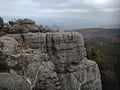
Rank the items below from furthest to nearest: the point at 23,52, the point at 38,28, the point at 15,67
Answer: the point at 38,28
the point at 23,52
the point at 15,67

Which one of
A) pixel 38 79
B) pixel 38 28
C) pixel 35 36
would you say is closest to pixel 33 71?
pixel 38 79

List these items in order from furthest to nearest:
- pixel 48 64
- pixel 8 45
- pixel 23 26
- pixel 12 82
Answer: pixel 23 26, pixel 48 64, pixel 8 45, pixel 12 82

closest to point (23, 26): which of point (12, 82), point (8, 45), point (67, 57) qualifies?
point (67, 57)

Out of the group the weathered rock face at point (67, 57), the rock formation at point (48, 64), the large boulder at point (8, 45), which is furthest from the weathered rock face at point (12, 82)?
the weathered rock face at point (67, 57)

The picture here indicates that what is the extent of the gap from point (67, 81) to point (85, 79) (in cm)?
106

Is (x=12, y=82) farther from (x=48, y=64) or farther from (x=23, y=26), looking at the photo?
(x=23, y=26)

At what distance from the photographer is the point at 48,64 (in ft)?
42.6

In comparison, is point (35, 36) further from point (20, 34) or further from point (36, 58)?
point (36, 58)

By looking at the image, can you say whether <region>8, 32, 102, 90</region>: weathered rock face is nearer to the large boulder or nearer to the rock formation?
the rock formation

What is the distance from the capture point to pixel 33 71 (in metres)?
12.2

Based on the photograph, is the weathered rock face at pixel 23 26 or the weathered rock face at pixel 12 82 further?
the weathered rock face at pixel 23 26

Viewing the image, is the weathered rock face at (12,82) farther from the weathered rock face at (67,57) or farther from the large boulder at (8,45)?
the weathered rock face at (67,57)

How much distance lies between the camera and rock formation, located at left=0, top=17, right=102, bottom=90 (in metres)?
12.0

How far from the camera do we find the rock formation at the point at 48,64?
39.5ft
